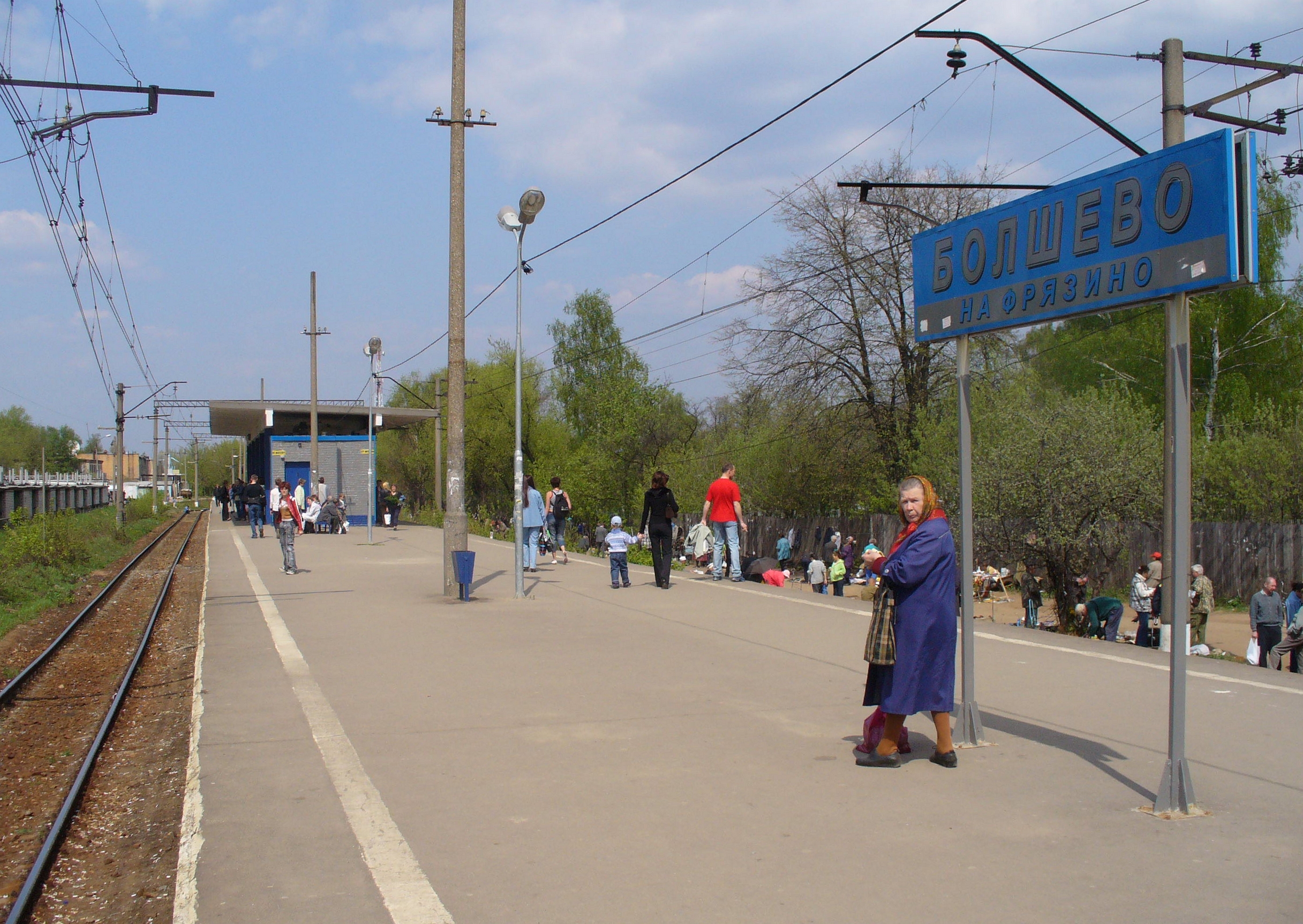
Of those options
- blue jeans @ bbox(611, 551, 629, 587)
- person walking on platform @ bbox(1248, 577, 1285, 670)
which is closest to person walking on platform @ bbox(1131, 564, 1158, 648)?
person walking on platform @ bbox(1248, 577, 1285, 670)

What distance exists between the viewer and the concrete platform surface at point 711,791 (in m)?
4.15

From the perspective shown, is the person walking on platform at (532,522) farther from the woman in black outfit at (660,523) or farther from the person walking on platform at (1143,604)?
the person walking on platform at (1143,604)

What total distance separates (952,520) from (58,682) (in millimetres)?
22107

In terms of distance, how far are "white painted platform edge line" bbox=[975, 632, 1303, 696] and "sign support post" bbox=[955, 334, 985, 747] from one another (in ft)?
4.64

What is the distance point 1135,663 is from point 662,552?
7.19 metres

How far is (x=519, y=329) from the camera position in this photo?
585 inches

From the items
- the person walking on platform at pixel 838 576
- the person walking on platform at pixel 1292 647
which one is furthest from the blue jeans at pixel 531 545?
the person walking on platform at pixel 1292 647

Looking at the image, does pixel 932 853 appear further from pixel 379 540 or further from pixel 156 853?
pixel 379 540

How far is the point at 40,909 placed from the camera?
4.90 meters

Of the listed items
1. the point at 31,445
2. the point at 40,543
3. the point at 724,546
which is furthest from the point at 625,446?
the point at 31,445

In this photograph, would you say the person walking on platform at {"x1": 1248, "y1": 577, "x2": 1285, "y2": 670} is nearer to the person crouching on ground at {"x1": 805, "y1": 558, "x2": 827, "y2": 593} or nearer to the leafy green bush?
the person crouching on ground at {"x1": 805, "y1": 558, "x2": 827, "y2": 593}

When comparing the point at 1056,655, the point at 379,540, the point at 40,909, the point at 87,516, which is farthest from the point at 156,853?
the point at 87,516

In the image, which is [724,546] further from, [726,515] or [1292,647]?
[1292,647]

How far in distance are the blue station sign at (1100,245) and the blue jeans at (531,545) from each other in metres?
10.8
